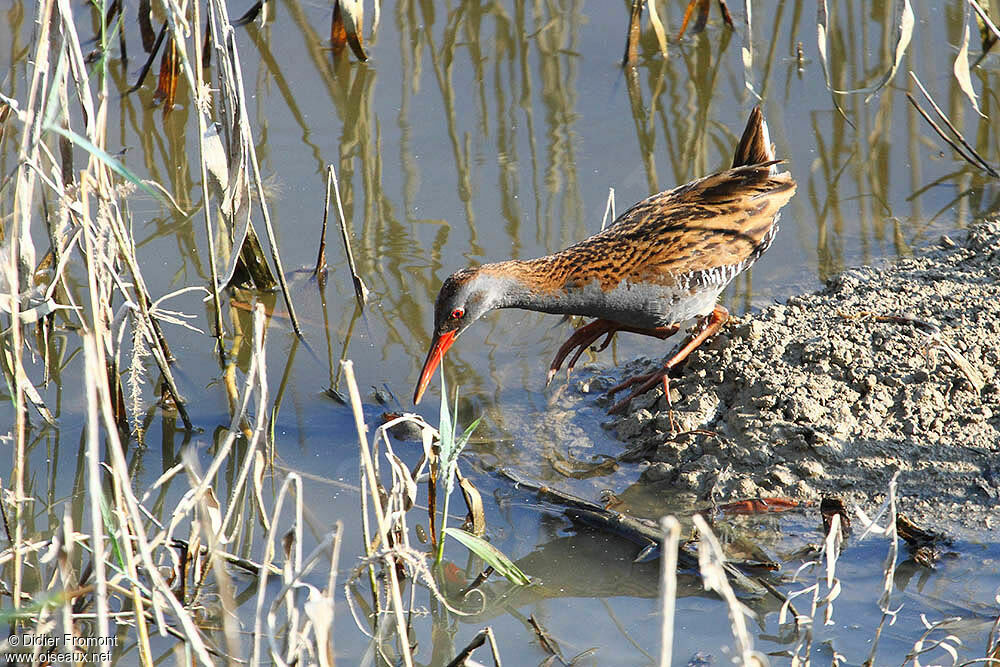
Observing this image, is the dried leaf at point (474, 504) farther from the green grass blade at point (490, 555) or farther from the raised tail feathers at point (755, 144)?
the raised tail feathers at point (755, 144)

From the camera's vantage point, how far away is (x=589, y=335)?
403cm

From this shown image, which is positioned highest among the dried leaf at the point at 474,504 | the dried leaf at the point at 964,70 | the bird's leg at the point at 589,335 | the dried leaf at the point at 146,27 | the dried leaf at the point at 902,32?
the dried leaf at the point at 146,27

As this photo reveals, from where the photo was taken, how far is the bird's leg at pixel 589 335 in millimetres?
3986

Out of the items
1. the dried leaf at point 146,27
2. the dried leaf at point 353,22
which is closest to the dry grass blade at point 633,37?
the dried leaf at point 353,22

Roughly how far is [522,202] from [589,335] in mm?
1236

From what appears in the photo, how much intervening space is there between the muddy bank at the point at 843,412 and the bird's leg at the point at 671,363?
5cm

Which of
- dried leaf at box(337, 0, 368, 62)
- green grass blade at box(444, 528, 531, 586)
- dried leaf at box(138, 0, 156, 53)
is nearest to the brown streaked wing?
green grass blade at box(444, 528, 531, 586)

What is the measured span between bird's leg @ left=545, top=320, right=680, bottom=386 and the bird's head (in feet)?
1.11

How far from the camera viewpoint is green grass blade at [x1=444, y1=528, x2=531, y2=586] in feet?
8.73

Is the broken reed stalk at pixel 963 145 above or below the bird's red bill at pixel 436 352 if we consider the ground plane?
above

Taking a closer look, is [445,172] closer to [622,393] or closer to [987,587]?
[622,393]

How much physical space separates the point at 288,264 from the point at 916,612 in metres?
2.92

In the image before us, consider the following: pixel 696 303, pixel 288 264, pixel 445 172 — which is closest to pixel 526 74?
pixel 445 172

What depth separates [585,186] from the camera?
205 inches
